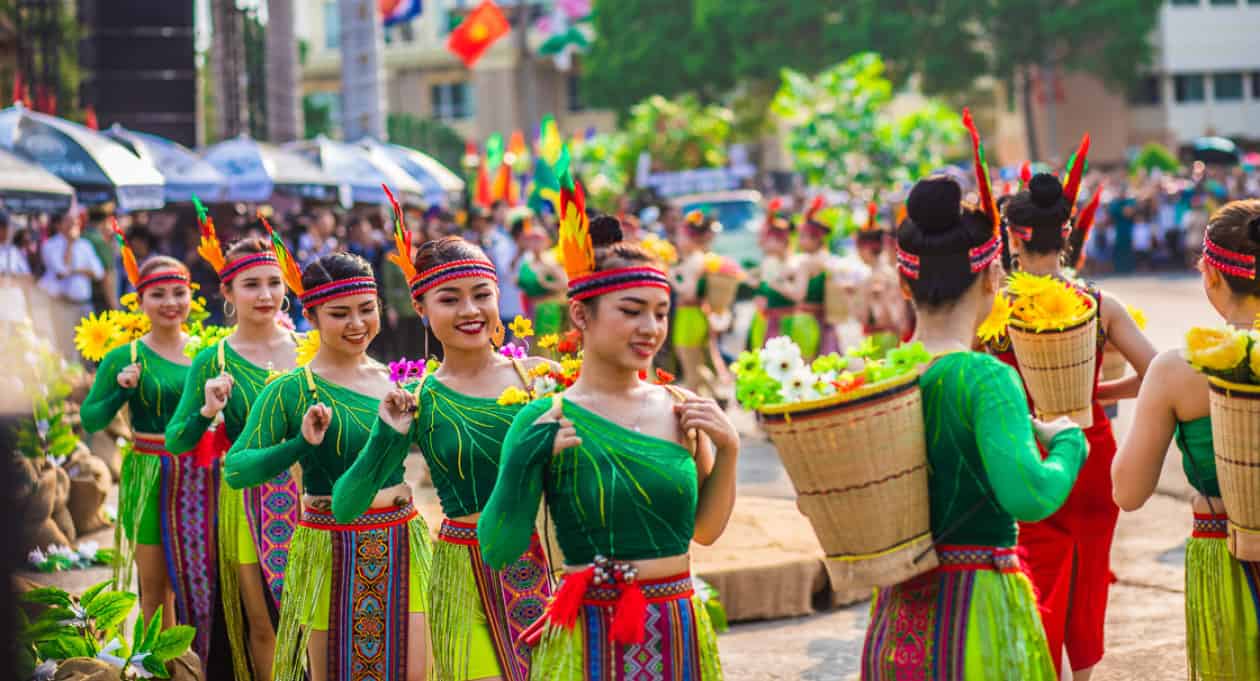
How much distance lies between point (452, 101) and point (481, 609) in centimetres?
6294

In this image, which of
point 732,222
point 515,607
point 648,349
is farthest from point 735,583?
point 732,222

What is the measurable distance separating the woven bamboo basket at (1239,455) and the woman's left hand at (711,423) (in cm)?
119

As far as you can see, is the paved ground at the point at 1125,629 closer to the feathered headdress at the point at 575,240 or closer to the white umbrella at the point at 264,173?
the feathered headdress at the point at 575,240

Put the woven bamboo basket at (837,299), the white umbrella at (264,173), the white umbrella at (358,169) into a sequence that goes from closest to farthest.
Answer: the woven bamboo basket at (837,299), the white umbrella at (264,173), the white umbrella at (358,169)

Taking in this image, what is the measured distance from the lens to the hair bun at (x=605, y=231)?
5.19 metres

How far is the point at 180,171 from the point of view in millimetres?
17438

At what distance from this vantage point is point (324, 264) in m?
6.21

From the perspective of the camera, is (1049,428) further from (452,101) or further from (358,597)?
(452,101)

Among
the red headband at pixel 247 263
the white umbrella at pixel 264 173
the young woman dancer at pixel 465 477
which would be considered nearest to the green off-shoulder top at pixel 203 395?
the red headband at pixel 247 263

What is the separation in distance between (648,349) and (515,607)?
147 centimetres

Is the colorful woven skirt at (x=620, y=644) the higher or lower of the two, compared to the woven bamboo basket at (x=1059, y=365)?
lower

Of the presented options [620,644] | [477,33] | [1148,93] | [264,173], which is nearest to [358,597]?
[620,644]

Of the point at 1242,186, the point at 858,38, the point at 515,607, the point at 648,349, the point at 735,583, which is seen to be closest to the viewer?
the point at 648,349

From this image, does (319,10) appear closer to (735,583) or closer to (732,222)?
(732,222)
